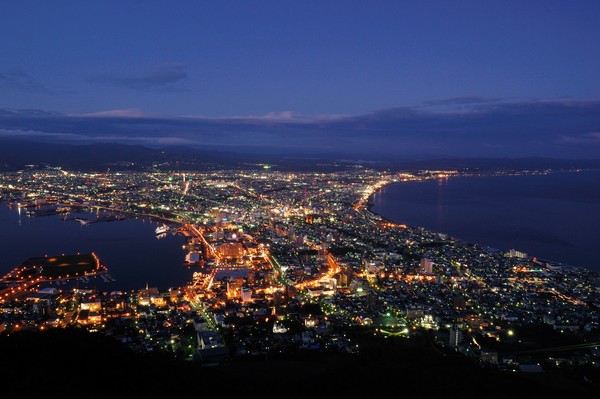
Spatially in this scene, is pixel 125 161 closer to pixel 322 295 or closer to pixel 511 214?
pixel 511 214

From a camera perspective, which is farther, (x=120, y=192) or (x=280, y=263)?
(x=120, y=192)

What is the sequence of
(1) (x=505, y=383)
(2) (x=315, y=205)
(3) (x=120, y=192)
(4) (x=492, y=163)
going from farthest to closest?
(4) (x=492, y=163) < (3) (x=120, y=192) < (2) (x=315, y=205) < (1) (x=505, y=383)

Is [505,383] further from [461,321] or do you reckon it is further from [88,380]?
[88,380]

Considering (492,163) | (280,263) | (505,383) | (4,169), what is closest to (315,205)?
(280,263)

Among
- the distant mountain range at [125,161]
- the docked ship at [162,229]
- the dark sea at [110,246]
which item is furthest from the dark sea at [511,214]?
the distant mountain range at [125,161]

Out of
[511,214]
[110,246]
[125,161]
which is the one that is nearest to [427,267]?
[110,246]

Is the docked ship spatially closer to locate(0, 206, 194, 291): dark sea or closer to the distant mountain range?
locate(0, 206, 194, 291): dark sea

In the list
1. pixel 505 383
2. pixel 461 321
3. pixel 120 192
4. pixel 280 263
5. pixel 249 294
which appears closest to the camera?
pixel 505 383
